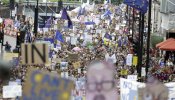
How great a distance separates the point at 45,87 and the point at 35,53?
141 centimetres

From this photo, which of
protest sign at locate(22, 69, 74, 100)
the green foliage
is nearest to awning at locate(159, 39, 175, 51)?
the green foliage

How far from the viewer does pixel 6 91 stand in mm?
15047

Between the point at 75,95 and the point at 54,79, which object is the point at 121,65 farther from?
the point at 54,79

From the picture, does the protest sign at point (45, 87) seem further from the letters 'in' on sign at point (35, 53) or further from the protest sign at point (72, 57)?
the protest sign at point (72, 57)

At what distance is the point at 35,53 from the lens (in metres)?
7.91

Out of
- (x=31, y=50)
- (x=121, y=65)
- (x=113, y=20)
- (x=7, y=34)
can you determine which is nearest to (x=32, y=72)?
(x=31, y=50)

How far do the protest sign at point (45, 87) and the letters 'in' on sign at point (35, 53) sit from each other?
1181 millimetres

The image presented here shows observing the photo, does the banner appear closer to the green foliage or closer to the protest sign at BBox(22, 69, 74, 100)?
the protest sign at BBox(22, 69, 74, 100)

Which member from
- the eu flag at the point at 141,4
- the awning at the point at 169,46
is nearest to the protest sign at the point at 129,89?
the eu flag at the point at 141,4

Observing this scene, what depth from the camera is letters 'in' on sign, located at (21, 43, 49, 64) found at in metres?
7.86

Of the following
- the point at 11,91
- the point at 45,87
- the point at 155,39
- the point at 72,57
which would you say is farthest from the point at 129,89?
the point at 155,39

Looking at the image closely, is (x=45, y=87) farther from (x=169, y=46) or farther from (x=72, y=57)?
(x=169, y=46)

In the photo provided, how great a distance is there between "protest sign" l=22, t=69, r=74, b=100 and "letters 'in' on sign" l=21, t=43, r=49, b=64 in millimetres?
1181

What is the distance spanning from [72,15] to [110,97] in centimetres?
5241
